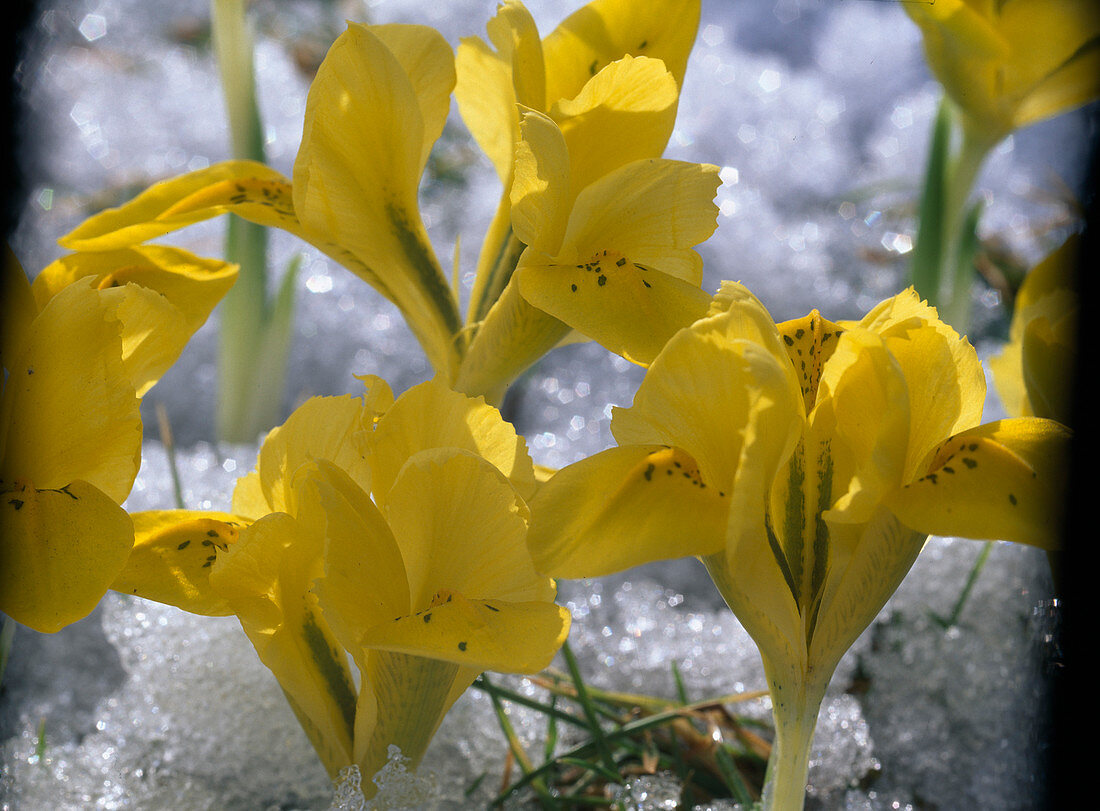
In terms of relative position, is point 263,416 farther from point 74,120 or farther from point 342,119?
point 74,120

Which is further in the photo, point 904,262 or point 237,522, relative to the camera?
point 904,262

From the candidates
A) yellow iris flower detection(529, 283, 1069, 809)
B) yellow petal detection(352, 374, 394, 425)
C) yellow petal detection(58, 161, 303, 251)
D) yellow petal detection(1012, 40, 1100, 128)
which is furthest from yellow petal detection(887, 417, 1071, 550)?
yellow petal detection(1012, 40, 1100, 128)

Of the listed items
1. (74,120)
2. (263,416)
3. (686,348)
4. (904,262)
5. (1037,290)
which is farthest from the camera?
(74,120)

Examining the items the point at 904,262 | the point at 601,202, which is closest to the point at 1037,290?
the point at 601,202

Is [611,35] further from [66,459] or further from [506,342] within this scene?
[66,459]

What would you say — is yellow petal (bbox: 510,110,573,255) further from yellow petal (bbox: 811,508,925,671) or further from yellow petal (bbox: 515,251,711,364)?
yellow petal (bbox: 811,508,925,671)

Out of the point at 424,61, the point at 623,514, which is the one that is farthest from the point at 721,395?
the point at 424,61
